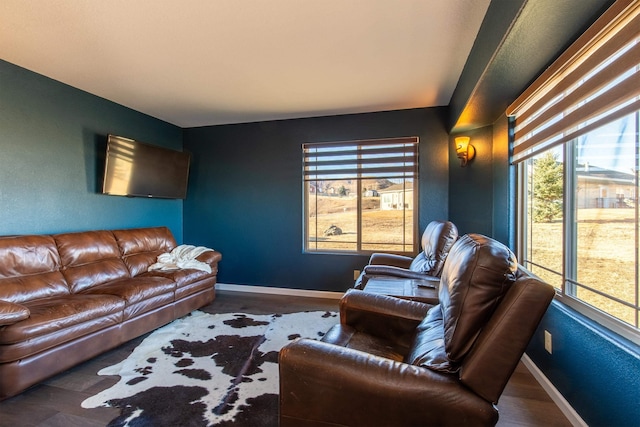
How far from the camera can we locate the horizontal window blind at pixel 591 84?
4.33 ft

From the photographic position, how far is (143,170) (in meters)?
3.78

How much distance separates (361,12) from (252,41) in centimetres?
83

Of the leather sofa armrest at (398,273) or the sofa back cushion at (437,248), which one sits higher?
the sofa back cushion at (437,248)

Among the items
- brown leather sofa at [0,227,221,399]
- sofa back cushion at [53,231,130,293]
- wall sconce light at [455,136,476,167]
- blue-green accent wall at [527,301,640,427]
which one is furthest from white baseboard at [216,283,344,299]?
blue-green accent wall at [527,301,640,427]

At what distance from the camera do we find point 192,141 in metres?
4.73

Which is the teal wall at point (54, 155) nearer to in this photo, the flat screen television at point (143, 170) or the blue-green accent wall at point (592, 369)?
the flat screen television at point (143, 170)

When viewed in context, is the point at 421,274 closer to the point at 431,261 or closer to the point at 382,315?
the point at 431,261

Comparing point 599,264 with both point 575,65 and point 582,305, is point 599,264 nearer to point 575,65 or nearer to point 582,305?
point 582,305

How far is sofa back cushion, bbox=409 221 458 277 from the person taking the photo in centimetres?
276

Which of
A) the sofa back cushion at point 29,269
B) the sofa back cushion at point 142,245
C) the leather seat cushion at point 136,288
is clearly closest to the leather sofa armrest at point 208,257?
the sofa back cushion at point 142,245

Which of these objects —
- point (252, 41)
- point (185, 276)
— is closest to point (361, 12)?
point (252, 41)

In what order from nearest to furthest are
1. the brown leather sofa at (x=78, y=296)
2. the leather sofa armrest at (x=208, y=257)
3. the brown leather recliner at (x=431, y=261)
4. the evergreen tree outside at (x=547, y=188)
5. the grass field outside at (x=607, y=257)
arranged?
the grass field outside at (x=607, y=257)
the brown leather sofa at (x=78, y=296)
the evergreen tree outside at (x=547, y=188)
the brown leather recliner at (x=431, y=261)
the leather sofa armrest at (x=208, y=257)

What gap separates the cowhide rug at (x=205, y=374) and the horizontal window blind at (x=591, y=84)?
2298 millimetres

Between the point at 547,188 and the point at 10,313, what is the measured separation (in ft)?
11.8
